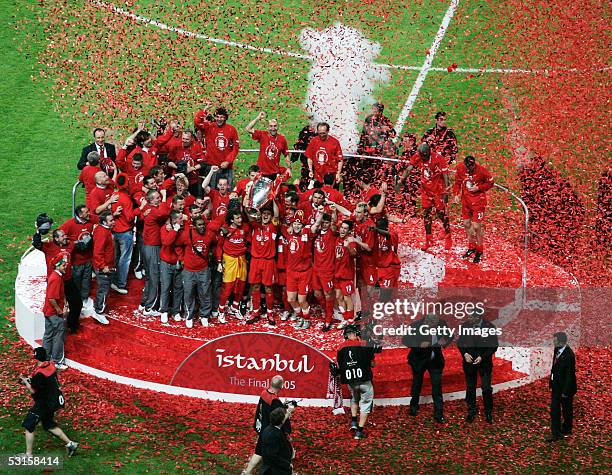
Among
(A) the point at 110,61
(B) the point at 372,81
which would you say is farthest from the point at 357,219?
(A) the point at 110,61

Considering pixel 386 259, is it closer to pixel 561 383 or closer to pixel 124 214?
pixel 561 383

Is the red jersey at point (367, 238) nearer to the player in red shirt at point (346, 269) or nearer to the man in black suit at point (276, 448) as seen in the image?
the player in red shirt at point (346, 269)

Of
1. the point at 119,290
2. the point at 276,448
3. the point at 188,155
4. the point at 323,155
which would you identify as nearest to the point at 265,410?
the point at 276,448

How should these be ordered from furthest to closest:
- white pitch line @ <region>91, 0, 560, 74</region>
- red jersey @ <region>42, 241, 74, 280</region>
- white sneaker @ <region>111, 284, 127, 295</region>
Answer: white pitch line @ <region>91, 0, 560, 74</region> → white sneaker @ <region>111, 284, 127, 295</region> → red jersey @ <region>42, 241, 74, 280</region>

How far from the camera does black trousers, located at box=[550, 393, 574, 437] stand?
15008mm

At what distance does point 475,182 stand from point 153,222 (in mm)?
4955

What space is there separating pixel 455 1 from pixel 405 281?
10.8 m

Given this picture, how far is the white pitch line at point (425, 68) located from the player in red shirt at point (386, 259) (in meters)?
6.80

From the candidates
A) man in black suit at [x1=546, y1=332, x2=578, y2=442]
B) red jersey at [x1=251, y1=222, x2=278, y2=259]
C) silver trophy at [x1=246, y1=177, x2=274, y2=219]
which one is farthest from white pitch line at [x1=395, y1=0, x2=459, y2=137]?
man in black suit at [x1=546, y1=332, x2=578, y2=442]

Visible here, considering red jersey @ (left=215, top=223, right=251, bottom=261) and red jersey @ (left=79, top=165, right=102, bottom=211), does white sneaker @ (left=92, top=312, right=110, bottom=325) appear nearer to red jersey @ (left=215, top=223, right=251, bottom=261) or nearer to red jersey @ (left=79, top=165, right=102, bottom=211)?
red jersey @ (left=215, top=223, right=251, bottom=261)

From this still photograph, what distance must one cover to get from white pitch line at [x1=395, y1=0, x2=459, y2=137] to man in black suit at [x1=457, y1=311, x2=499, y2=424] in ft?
27.1

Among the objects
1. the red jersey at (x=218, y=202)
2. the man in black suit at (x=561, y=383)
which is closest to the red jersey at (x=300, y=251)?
the red jersey at (x=218, y=202)

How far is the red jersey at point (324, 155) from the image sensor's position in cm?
1869

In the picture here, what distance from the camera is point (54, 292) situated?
52.0ft
